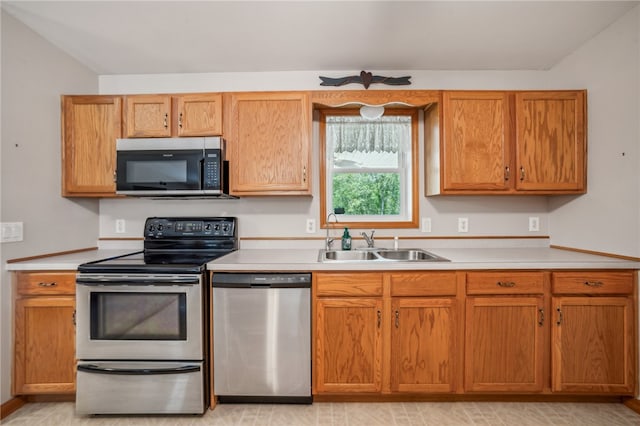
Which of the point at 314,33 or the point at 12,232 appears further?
the point at 314,33

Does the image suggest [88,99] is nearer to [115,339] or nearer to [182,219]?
[182,219]

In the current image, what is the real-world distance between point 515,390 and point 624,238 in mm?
1189

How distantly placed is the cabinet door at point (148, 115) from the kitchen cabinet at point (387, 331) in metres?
1.60

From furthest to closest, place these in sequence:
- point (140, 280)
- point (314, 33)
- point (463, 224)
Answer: point (463, 224) → point (314, 33) → point (140, 280)

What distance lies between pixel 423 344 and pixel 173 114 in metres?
2.35

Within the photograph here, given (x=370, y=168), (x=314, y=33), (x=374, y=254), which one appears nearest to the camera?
(x=314, y=33)

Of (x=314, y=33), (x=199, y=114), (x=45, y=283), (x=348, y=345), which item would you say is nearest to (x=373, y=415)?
(x=348, y=345)

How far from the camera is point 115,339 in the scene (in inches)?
76.2

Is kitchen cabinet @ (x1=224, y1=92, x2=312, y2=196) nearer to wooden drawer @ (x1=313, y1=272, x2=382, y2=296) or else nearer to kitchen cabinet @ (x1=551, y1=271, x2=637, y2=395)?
wooden drawer @ (x1=313, y1=272, x2=382, y2=296)

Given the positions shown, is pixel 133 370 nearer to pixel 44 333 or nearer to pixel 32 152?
pixel 44 333

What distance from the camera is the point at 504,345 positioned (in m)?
2.01

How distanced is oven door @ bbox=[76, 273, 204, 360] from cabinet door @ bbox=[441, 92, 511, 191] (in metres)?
1.91

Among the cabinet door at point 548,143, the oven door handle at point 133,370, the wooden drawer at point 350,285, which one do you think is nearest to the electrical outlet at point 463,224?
the cabinet door at point 548,143

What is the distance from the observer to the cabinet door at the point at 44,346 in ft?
6.56
